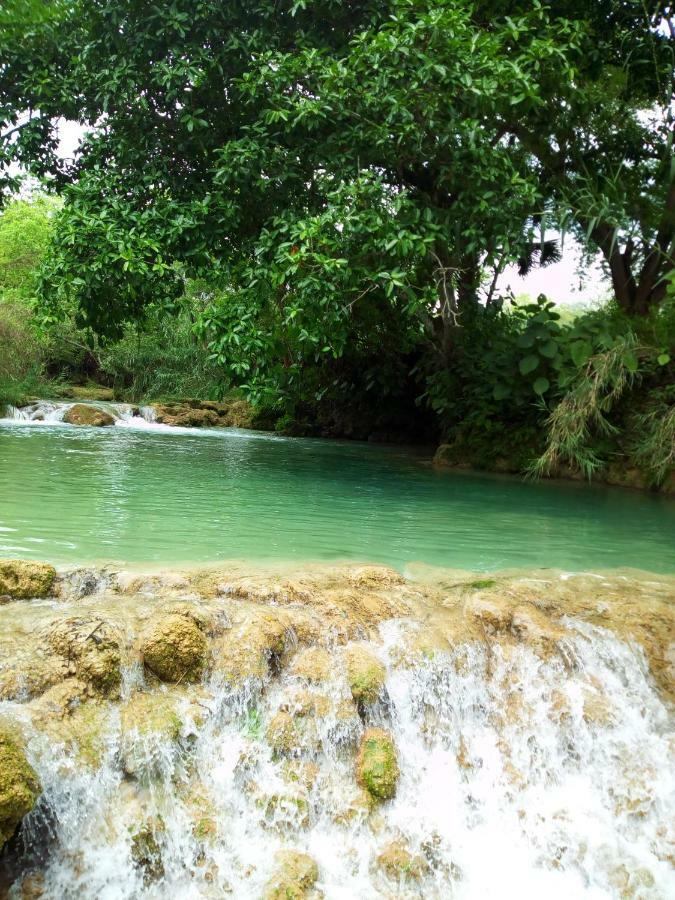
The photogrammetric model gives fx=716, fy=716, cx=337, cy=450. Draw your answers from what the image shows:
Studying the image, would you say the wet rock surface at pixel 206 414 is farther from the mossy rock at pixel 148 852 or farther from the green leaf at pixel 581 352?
the mossy rock at pixel 148 852

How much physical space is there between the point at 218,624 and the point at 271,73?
6.53 m

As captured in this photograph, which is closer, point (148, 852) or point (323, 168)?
point (148, 852)

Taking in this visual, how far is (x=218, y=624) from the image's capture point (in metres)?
3.84

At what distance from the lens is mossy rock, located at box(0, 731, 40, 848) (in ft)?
8.63

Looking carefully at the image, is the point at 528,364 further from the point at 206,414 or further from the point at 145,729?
the point at 206,414

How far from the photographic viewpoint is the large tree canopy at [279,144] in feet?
25.3

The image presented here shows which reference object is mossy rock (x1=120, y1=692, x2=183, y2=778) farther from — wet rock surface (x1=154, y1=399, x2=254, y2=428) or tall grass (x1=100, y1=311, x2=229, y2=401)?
tall grass (x1=100, y1=311, x2=229, y2=401)

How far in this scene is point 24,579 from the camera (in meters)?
4.11

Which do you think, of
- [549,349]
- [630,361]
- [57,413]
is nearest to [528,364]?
[549,349]

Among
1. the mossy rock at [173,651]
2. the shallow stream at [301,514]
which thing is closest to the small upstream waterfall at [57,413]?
the shallow stream at [301,514]

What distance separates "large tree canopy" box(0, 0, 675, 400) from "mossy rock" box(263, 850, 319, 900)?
579 cm

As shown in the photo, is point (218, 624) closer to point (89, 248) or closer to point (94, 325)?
point (89, 248)

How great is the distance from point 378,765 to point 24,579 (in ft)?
7.36

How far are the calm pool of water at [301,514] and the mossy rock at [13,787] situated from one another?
2.02 m
